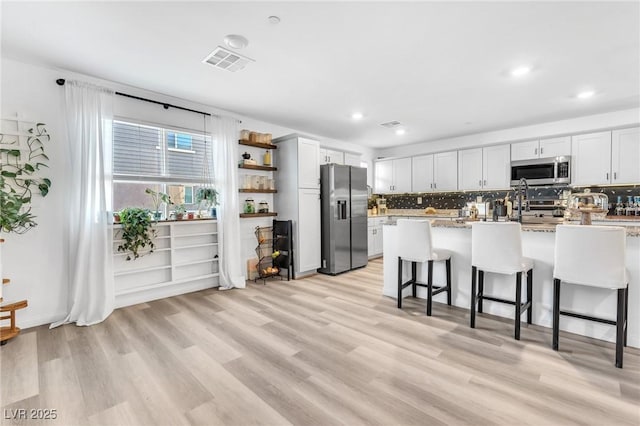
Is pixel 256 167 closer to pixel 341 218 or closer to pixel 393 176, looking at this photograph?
pixel 341 218

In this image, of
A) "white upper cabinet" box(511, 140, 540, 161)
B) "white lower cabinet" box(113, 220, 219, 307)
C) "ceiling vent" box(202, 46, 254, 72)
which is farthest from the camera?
"white upper cabinet" box(511, 140, 540, 161)

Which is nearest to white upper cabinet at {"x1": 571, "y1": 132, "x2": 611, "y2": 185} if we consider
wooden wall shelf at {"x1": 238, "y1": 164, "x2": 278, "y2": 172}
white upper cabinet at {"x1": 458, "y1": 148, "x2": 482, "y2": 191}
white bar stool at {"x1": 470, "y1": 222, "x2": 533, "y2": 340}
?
white upper cabinet at {"x1": 458, "y1": 148, "x2": 482, "y2": 191}

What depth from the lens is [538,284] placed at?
110 inches

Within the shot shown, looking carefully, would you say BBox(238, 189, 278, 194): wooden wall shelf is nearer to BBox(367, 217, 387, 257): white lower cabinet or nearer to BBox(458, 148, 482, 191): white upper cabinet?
BBox(367, 217, 387, 257): white lower cabinet

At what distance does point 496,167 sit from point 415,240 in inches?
141

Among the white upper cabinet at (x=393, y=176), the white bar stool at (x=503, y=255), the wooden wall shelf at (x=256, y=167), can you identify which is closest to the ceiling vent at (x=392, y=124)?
the white upper cabinet at (x=393, y=176)

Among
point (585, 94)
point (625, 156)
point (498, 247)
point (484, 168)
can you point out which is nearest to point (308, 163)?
Answer: point (498, 247)

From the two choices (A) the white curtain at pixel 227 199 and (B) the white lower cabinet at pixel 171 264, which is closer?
(B) the white lower cabinet at pixel 171 264

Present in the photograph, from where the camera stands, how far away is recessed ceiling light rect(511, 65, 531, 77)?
2979 mm

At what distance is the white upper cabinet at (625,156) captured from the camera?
14.3 feet

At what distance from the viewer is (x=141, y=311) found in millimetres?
3303

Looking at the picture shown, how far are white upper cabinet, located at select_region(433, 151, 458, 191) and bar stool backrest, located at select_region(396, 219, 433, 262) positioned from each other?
344 centimetres

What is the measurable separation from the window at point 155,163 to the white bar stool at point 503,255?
351 cm

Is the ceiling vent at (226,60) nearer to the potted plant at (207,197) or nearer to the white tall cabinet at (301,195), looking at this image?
the potted plant at (207,197)
